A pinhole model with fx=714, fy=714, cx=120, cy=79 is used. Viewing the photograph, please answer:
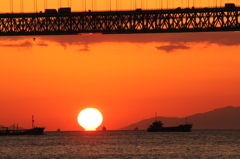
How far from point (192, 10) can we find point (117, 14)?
10611 millimetres

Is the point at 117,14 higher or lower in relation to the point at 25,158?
higher

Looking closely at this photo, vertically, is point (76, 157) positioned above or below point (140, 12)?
below

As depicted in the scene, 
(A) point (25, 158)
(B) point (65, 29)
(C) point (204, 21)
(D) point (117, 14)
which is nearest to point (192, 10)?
(C) point (204, 21)

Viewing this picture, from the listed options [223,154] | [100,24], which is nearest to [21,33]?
[100,24]

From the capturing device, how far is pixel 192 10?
99188 millimetres

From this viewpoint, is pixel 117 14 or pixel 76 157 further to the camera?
pixel 76 157

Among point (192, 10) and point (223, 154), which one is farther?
point (223, 154)

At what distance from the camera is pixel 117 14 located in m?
101

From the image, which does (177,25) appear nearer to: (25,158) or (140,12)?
(140,12)

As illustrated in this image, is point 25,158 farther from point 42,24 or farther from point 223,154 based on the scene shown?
point 223,154

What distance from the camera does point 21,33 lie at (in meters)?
102

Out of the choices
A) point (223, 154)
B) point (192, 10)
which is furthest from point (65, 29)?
point (223, 154)

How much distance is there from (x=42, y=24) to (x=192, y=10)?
71.2ft

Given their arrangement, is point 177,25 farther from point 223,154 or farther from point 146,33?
point 223,154
